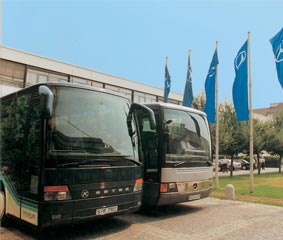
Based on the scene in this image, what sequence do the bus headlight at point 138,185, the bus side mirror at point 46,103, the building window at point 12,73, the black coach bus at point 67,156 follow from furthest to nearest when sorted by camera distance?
the building window at point 12,73, the bus headlight at point 138,185, the black coach bus at point 67,156, the bus side mirror at point 46,103

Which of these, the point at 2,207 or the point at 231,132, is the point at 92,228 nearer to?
the point at 2,207

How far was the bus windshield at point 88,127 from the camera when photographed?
17.2 ft

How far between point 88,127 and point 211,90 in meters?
10.4

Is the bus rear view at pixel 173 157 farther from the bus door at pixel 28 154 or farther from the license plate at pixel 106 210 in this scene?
the bus door at pixel 28 154

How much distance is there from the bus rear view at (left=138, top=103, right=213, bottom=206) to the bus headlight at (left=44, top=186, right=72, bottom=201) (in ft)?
9.12

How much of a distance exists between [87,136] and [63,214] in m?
1.41

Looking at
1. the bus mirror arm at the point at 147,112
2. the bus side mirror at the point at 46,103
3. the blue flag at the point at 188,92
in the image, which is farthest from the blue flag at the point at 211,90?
the bus side mirror at the point at 46,103

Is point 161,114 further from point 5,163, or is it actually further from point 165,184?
point 5,163

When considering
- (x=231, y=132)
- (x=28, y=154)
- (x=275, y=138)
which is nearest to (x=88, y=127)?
(x=28, y=154)

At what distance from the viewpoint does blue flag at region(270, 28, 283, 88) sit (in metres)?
11.4

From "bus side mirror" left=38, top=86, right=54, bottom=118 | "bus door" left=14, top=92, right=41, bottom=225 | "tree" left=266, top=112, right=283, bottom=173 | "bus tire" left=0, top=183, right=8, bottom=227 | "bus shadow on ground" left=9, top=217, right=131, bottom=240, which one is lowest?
"bus shadow on ground" left=9, top=217, right=131, bottom=240

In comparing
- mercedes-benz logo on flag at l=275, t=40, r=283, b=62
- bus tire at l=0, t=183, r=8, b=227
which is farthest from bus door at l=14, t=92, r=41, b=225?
mercedes-benz logo on flag at l=275, t=40, r=283, b=62

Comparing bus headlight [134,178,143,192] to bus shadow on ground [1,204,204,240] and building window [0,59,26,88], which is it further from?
building window [0,59,26,88]

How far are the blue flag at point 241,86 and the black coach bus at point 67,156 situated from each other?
25.4 feet
